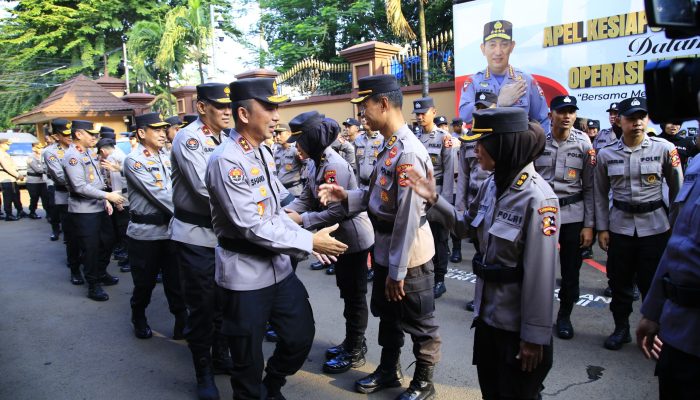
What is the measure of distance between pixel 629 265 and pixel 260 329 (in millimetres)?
3059

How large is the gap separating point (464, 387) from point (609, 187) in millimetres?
2164

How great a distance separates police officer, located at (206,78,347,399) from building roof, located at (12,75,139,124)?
19544mm

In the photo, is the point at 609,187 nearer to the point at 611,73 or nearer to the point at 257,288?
the point at 257,288

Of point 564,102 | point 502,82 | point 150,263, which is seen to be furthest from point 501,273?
point 502,82

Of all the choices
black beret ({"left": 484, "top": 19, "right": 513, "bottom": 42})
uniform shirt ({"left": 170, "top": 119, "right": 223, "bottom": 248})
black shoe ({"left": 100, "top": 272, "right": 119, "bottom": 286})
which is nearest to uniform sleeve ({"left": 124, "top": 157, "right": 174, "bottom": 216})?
uniform shirt ({"left": 170, "top": 119, "right": 223, "bottom": 248})

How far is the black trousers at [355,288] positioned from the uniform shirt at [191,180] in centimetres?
103

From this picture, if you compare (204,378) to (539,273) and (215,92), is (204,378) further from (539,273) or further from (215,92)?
(539,273)

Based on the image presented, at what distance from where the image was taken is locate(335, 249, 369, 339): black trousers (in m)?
3.74

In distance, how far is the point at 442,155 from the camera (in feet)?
20.0

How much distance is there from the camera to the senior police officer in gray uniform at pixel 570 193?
4.18 meters

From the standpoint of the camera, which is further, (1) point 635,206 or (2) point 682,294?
(1) point 635,206

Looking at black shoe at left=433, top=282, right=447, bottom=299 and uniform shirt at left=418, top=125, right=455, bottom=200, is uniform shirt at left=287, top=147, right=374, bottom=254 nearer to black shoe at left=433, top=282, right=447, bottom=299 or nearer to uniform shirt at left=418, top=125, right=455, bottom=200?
black shoe at left=433, top=282, right=447, bottom=299

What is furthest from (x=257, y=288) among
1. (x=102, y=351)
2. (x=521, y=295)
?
(x=102, y=351)

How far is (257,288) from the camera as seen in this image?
8.84 feet
